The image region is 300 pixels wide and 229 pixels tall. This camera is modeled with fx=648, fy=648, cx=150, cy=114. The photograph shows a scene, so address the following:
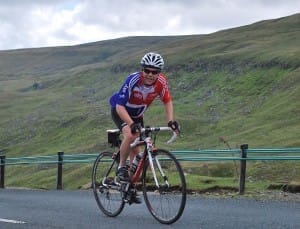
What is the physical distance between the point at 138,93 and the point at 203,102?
7184 cm

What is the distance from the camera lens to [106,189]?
10797 millimetres

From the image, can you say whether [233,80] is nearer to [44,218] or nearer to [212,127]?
[212,127]

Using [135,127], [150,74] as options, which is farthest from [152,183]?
[150,74]

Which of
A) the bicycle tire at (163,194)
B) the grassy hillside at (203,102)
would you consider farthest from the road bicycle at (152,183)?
the grassy hillside at (203,102)

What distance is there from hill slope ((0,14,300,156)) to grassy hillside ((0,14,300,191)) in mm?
118

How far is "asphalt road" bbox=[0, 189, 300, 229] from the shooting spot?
940 centimetres

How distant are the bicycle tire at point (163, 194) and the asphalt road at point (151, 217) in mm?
163

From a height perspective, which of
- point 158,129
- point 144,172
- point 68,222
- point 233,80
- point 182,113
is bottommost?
point 68,222

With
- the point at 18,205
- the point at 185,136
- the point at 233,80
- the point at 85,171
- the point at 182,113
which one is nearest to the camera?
the point at 18,205

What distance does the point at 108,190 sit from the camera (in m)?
10.7

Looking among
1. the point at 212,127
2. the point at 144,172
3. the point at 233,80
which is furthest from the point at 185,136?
the point at 144,172

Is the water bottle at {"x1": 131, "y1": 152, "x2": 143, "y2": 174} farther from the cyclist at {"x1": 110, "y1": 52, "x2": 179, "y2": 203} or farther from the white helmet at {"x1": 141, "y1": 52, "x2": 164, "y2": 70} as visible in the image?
the white helmet at {"x1": 141, "y1": 52, "x2": 164, "y2": 70}

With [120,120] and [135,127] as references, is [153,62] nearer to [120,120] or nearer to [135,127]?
[135,127]

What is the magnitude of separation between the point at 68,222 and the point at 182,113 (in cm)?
6479
